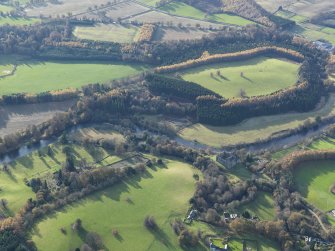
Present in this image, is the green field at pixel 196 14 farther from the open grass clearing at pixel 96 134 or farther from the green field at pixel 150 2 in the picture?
the open grass clearing at pixel 96 134

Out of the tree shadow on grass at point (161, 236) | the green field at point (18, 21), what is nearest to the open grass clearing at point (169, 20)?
the green field at point (18, 21)

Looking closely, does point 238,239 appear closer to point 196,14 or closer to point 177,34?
point 177,34

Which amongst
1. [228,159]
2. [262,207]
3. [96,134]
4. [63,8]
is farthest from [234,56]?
[63,8]

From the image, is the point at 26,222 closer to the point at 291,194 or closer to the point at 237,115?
the point at 291,194

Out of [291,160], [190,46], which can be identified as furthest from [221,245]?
[190,46]

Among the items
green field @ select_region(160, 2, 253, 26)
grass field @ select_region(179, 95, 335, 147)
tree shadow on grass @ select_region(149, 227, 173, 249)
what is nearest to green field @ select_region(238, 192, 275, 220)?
tree shadow on grass @ select_region(149, 227, 173, 249)

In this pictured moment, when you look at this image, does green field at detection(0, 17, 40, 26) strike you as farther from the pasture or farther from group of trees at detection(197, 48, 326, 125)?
the pasture
